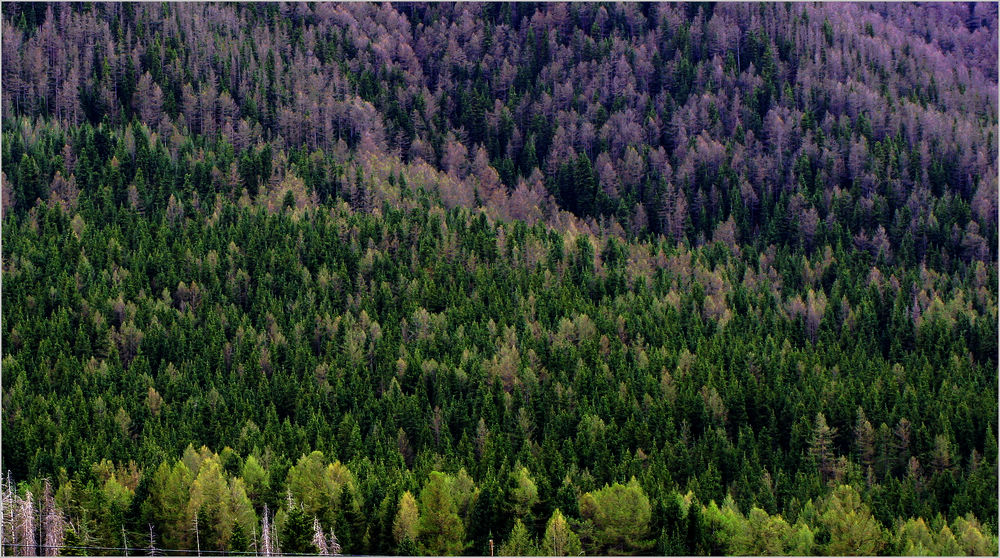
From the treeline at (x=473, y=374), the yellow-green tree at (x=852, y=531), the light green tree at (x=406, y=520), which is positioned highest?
the treeline at (x=473, y=374)

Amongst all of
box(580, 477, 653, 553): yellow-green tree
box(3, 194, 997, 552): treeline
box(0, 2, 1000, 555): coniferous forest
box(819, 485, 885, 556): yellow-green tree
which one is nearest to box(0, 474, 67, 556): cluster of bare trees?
box(0, 2, 1000, 555): coniferous forest

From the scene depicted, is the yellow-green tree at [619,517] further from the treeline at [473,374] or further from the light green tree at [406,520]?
the light green tree at [406,520]

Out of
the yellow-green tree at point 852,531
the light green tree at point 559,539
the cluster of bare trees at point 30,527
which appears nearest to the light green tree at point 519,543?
the light green tree at point 559,539

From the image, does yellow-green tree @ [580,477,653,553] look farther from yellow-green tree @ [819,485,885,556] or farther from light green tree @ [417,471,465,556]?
yellow-green tree @ [819,485,885,556]

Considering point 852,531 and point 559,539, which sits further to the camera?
point 852,531

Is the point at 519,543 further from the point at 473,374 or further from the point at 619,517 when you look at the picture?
the point at 473,374

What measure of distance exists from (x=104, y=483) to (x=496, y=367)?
187 feet

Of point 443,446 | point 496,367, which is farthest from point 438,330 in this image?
point 443,446

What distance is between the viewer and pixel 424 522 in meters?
114

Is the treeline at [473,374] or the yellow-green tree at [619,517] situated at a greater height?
the treeline at [473,374]

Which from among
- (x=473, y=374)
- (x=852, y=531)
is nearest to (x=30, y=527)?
(x=473, y=374)

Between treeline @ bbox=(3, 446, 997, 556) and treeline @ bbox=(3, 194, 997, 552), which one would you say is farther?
treeline @ bbox=(3, 194, 997, 552)

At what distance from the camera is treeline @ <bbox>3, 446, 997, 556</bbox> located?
110562 mm

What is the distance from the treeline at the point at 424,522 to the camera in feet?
363
